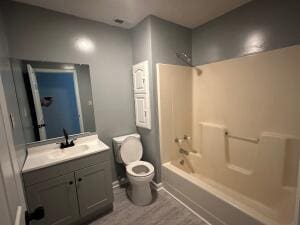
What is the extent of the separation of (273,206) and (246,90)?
4.45 feet

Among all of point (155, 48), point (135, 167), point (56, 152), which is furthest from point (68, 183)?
point (155, 48)

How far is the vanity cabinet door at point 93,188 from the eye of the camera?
1664 mm

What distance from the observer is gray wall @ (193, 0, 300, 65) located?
153 centimetres

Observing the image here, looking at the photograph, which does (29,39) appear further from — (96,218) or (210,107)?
(210,107)

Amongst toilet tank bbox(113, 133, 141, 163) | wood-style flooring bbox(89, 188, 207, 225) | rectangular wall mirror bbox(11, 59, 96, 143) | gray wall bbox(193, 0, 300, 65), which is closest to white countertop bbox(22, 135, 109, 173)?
rectangular wall mirror bbox(11, 59, 96, 143)

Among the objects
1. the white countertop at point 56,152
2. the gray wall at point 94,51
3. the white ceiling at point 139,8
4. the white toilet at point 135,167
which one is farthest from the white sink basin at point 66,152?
the white ceiling at point 139,8

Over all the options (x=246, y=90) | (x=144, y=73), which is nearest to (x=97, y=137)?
(x=144, y=73)

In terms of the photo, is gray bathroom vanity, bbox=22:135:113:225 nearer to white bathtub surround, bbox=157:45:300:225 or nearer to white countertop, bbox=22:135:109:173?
white countertop, bbox=22:135:109:173

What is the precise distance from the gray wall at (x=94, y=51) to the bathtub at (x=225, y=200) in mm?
1066

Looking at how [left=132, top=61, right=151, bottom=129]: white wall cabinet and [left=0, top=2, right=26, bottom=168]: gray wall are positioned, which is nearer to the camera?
[left=0, top=2, right=26, bottom=168]: gray wall

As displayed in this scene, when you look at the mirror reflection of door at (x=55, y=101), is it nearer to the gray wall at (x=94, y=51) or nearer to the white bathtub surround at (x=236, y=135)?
the gray wall at (x=94, y=51)

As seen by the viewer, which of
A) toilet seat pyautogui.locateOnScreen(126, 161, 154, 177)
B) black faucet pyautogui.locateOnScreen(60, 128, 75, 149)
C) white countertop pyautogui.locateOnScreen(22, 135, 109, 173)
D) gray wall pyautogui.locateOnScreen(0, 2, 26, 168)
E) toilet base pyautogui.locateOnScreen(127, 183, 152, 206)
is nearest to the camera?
gray wall pyautogui.locateOnScreen(0, 2, 26, 168)

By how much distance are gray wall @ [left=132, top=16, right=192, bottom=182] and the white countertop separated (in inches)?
29.0

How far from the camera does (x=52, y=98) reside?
1853mm
